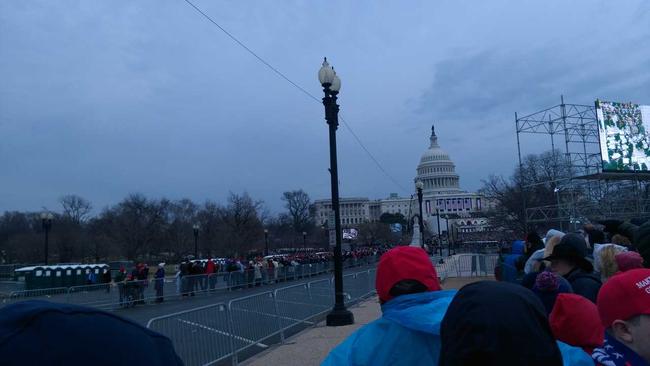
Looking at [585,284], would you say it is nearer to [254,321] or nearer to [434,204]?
[254,321]

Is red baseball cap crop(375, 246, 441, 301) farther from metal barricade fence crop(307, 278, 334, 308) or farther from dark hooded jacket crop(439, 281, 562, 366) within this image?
metal barricade fence crop(307, 278, 334, 308)

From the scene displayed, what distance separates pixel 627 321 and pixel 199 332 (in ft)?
22.5

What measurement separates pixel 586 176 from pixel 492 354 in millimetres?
38334

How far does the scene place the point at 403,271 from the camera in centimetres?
288

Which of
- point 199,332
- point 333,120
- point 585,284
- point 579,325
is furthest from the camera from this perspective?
point 333,120

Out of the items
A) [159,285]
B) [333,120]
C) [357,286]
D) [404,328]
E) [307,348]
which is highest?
[333,120]

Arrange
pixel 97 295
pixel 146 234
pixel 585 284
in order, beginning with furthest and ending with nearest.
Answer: pixel 146 234
pixel 97 295
pixel 585 284

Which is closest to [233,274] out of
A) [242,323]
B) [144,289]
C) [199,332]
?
[144,289]

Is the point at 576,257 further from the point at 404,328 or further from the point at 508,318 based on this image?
the point at 508,318

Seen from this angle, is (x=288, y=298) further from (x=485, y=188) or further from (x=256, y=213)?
(x=256, y=213)

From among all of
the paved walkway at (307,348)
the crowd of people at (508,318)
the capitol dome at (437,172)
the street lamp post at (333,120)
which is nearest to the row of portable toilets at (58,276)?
the street lamp post at (333,120)

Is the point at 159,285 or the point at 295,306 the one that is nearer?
the point at 295,306

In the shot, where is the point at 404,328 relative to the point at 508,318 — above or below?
below

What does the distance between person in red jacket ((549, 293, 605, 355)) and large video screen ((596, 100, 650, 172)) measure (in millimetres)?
34894
